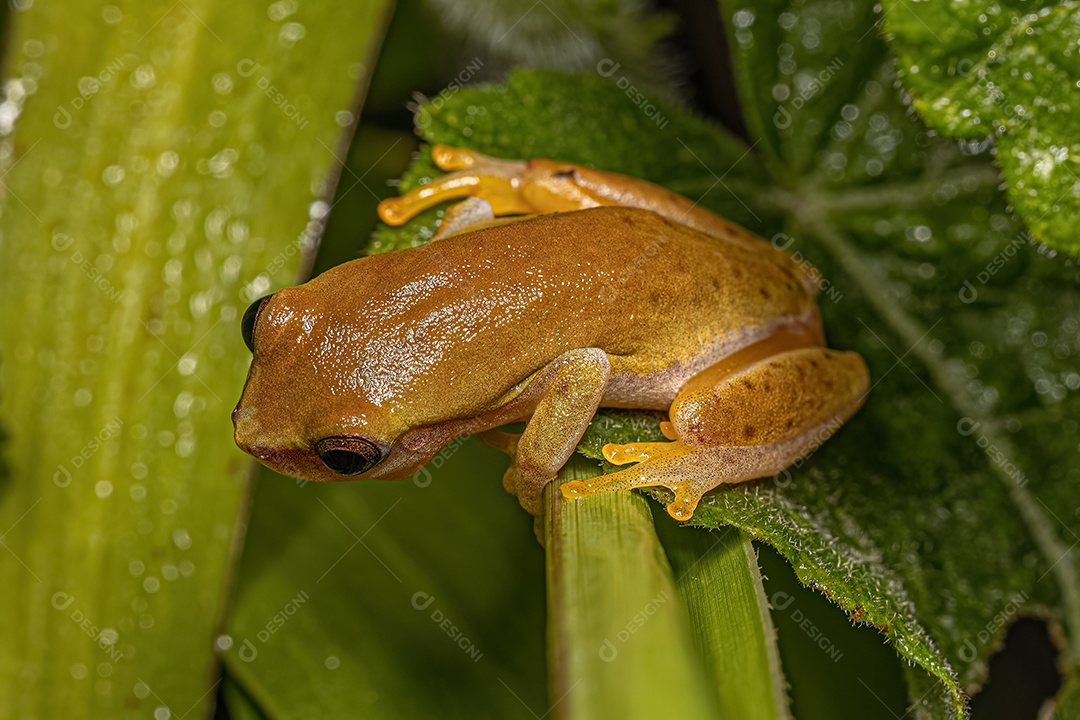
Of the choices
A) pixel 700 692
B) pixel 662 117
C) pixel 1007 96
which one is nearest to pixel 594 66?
pixel 662 117

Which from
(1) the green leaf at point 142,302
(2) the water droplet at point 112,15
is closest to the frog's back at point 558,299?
(1) the green leaf at point 142,302

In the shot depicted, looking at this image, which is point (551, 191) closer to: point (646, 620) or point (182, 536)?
point (646, 620)

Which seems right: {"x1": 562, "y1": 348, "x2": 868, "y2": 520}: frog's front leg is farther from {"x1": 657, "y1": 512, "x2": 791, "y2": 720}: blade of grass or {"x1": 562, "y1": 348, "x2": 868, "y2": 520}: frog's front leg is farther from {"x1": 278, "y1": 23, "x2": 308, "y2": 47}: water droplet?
{"x1": 278, "y1": 23, "x2": 308, "y2": 47}: water droplet

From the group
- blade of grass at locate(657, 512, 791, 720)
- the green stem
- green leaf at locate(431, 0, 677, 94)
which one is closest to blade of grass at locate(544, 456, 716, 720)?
the green stem

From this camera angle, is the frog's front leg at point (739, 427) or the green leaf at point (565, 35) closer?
the frog's front leg at point (739, 427)

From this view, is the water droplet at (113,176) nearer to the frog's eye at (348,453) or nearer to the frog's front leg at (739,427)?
the frog's eye at (348,453)

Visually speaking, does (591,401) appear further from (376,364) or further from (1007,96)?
(1007,96)
